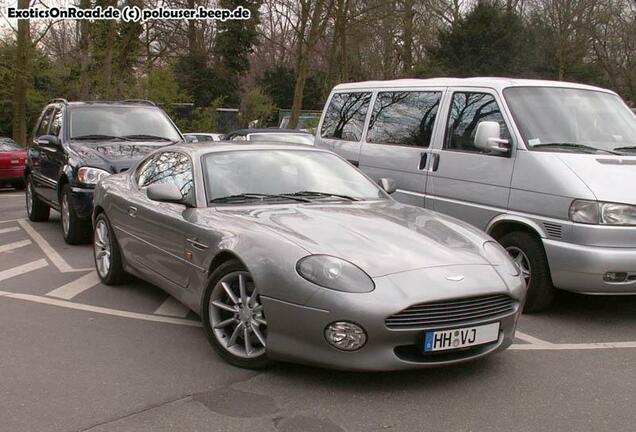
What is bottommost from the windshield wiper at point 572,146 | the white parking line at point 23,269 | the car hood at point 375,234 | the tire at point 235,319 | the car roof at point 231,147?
the white parking line at point 23,269

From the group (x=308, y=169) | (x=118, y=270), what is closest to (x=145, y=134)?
(x=118, y=270)

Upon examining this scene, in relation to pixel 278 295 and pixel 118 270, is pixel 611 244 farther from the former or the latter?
pixel 118 270

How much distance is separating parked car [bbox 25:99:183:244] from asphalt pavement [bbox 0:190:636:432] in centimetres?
289

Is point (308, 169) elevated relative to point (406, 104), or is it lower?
lower

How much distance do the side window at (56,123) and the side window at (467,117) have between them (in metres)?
5.67

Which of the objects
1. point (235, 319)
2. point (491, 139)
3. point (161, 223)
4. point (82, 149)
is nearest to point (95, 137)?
point (82, 149)

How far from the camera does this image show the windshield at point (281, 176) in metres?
4.93

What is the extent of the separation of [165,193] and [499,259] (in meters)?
2.34

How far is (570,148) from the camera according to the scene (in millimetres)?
5559

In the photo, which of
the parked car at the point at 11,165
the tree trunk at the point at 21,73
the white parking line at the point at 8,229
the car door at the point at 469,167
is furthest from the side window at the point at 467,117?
the tree trunk at the point at 21,73

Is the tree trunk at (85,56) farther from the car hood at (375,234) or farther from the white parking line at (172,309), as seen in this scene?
the car hood at (375,234)

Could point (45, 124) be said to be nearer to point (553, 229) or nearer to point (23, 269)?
point (23, 269)

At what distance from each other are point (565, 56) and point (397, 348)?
35244 millimetres

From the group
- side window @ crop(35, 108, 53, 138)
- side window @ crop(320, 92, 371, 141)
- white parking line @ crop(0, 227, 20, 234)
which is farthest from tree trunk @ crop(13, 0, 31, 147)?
side window @ crop(320, 92, 371, 141)
